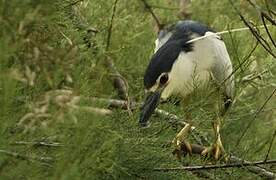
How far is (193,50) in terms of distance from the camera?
2.49 m

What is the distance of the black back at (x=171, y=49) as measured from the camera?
2271 mm

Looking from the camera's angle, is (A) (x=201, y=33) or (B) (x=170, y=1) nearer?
(A) (x=201, y=33)

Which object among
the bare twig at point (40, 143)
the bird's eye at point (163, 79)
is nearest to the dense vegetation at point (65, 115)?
the bare twig at point (40, 143)

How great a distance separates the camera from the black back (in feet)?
7.45

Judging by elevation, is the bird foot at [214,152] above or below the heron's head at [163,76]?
below

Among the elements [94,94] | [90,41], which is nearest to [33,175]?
[94,94]

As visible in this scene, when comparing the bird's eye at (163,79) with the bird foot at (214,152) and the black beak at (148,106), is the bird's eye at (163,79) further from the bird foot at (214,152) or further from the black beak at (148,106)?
the bird foot at (214,152)

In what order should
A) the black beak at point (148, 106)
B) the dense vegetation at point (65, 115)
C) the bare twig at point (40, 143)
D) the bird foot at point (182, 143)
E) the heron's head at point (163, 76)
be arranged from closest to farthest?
the dense vegetation at point (65, 115)
the bare twig at point (40, 143)
the black beak at point (148, 106)
the bird foot at point (182, 143)
the heron's head at point (163, 76)

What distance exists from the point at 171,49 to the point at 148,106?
1.25ft

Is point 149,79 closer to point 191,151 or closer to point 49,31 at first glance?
point 191,151

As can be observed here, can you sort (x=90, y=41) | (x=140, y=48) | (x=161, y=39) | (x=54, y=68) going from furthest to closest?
1. (x=140, y=48)
2. (x=161, y=39)
3. (x=90, y=41)
4. (x=54, y=68)

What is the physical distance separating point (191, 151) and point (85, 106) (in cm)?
101

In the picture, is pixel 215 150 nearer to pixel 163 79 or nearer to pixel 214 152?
pixel 214 152

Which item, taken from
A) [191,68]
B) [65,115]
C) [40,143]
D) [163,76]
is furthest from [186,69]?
[65,115]
